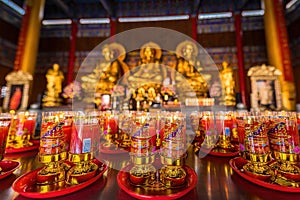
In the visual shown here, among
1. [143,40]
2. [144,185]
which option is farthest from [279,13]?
[144,185]

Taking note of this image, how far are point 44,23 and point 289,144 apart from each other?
557 cm

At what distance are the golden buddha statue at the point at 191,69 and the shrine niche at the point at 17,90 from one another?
2885 mm

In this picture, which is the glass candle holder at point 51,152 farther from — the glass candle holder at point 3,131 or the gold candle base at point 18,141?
the gold candle base at point 18,141

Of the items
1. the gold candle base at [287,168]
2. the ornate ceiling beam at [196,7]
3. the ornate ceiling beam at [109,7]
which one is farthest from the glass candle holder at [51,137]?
the ornate ceiling beam at [196,7]

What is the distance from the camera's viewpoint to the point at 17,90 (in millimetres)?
2473

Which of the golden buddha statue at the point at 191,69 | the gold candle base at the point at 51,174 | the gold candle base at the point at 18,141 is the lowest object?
the gold candle base at the point at 51,174

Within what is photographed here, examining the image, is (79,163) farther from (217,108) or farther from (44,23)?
(44,23)

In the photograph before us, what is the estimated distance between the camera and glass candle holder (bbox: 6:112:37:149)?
84 cm

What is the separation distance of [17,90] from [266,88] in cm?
446

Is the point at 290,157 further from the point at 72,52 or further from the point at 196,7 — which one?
the point at 72,52

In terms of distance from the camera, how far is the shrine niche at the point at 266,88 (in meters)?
2.33

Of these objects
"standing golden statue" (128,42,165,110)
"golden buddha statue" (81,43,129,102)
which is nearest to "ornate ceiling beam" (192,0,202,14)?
"standing golden statue" (128,42,165,110)

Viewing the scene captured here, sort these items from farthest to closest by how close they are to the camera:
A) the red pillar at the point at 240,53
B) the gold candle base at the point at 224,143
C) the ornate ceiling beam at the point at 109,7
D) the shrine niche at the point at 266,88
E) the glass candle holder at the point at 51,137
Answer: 1. the ornate ceiling beam at the point at 109,7
2. the red pillar at the point at 240,53
3. the shrine niche at the point at 266,88
4. the gold candle base at the point at 224,143
5. the glass candle holder at the point at 51,137

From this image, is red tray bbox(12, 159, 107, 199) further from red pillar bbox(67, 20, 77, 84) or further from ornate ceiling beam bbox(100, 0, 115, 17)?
ornate ceiling beam bbox(100, 0, 115, 17)
